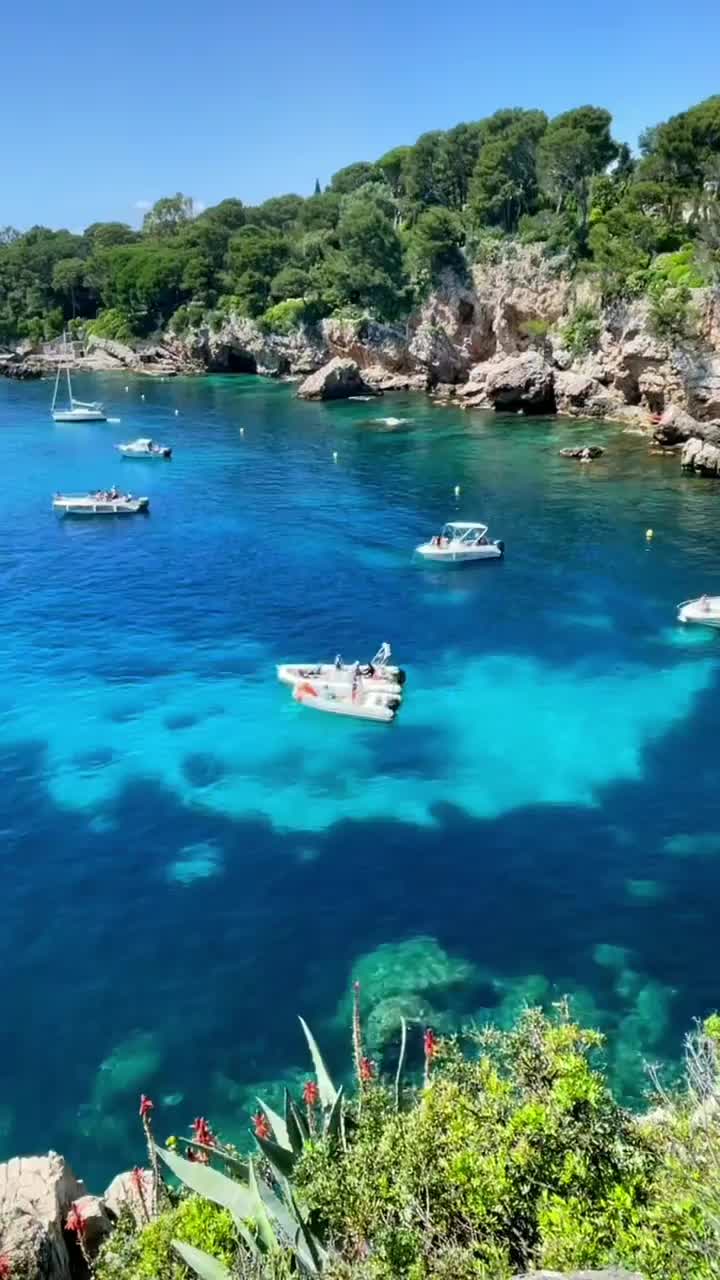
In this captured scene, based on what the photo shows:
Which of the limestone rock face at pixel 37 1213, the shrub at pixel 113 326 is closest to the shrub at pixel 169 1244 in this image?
the limestone rock face at pixel 37 1213

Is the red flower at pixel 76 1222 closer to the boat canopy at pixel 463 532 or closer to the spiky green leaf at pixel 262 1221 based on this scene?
the spiky green leaf at pixel 262 1221

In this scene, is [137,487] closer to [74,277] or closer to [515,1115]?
[515,1115]

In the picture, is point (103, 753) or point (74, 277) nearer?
point (103, 753)

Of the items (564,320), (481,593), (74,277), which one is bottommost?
(481,593)

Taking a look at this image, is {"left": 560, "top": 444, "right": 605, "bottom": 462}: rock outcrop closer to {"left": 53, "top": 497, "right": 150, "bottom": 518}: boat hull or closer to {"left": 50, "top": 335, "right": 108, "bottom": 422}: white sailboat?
{"left": 53, "top": 497, "right": 150, "bottom": 518}: boat hull

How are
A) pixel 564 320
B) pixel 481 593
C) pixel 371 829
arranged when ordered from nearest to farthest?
pixel 371 829 → pixel 481 593 → pixel 564 320

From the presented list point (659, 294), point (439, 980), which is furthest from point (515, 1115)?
point (659, 294)
